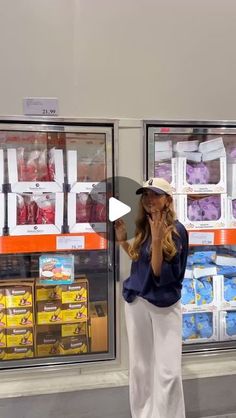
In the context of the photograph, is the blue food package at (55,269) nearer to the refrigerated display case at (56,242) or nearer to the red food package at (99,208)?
the refrigerated display case at (56,242)

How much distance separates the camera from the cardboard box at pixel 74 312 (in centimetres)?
255

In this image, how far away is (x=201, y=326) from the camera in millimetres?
2705

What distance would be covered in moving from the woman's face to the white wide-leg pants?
0.45 m

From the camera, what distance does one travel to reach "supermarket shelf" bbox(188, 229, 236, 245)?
8.39 ft

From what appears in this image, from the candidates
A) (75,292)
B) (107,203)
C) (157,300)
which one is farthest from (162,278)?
(75,292)

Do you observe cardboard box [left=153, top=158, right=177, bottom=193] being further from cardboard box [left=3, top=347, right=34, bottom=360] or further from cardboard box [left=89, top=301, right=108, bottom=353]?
cardboard box [left=3, top=347, right=34, bottom=360]

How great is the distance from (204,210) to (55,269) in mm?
1021

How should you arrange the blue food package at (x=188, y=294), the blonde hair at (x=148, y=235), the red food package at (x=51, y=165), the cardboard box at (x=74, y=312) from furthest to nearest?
the blue food package at (x=188, y=294), the cardboard box at (x=74, y=312), the red food package at (x=51, y=165), the blonde hair at (x=148, y=235)

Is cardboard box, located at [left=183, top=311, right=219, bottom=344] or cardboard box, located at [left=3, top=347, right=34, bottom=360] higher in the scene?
cardboard box, located at [left=183, top=311, right=219, bottom=344]

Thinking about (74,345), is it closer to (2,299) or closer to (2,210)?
(2,299)

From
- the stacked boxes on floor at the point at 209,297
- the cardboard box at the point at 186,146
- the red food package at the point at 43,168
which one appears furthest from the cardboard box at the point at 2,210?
the stacked boxes on floor at the point at 209,297

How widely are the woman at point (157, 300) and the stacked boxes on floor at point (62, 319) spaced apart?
57cm

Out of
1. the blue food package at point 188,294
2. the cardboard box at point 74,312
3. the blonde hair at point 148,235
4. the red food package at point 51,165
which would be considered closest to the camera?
the blonde hair at point 148,235

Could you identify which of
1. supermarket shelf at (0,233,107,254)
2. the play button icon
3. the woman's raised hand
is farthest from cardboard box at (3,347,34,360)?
the woman's raised hand
